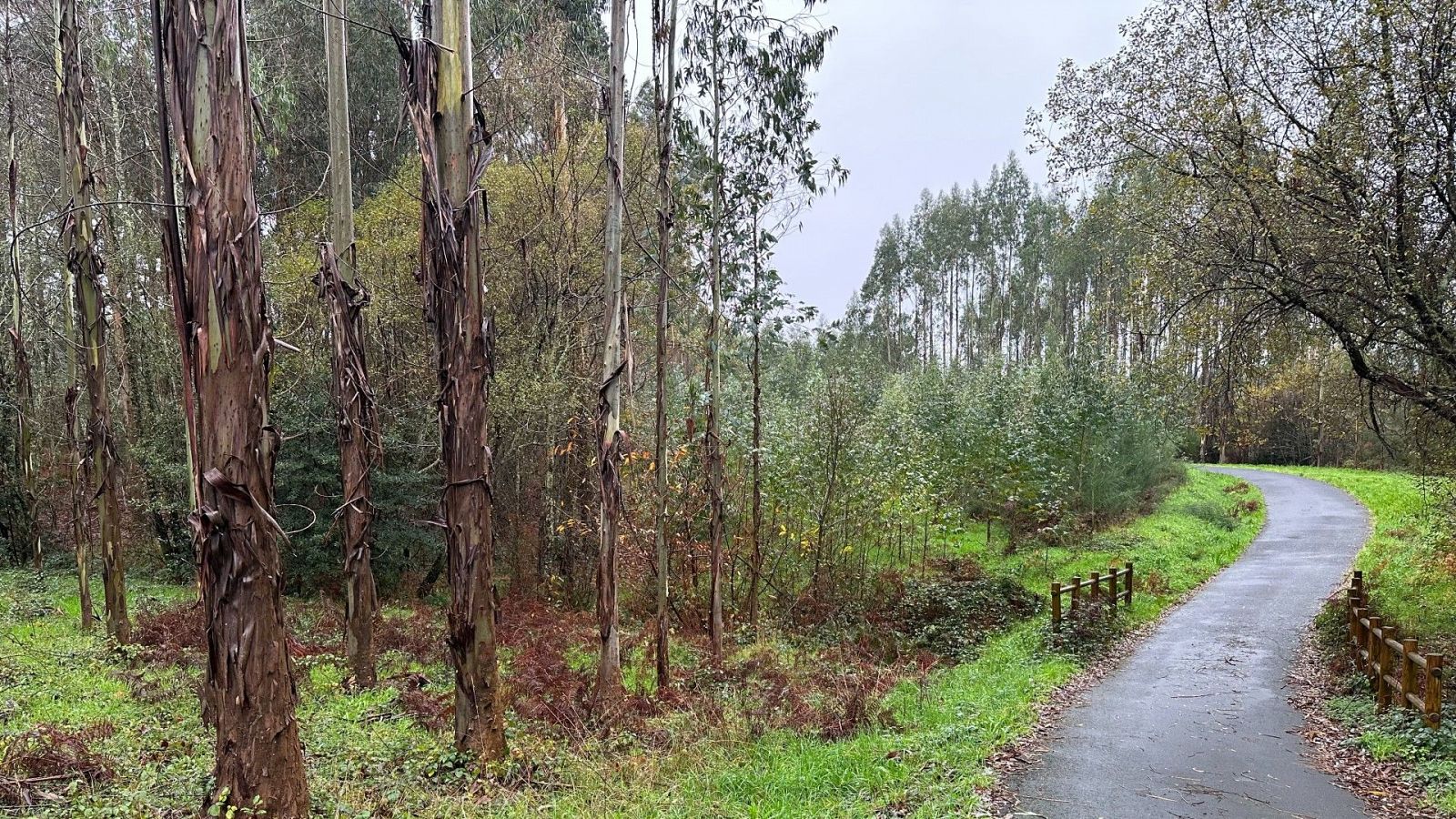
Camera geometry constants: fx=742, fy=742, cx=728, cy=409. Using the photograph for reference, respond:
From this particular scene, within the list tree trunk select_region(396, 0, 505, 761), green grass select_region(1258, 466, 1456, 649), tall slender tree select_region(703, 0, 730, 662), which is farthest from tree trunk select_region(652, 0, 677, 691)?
green grass select_region(1258, 466, 1456, 649)

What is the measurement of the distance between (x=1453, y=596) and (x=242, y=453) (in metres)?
15.6

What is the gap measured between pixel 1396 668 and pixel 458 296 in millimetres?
10750

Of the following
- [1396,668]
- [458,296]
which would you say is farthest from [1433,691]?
[458,296]

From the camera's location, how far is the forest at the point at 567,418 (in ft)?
16.1

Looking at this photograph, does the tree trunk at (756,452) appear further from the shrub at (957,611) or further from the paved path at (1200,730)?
the paved path at (1200,730)

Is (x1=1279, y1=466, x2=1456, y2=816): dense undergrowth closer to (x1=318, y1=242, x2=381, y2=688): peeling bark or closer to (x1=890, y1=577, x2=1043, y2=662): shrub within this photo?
(x1=890, y1=577, x2=1043, y2=662): shrub

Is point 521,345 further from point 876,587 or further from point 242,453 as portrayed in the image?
point 242,453

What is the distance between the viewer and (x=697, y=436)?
562 inches

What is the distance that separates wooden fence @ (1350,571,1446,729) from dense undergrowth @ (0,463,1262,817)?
10.6ft

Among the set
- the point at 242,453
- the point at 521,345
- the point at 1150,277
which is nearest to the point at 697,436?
the point at 521,345

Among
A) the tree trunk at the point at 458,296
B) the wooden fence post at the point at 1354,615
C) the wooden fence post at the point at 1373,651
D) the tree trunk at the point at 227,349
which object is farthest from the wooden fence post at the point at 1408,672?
the tree trunk at the point at 227,349

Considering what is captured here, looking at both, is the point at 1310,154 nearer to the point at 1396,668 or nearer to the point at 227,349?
the point at 1396,668

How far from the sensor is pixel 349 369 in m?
7.29

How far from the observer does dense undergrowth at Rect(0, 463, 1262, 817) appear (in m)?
5.14
